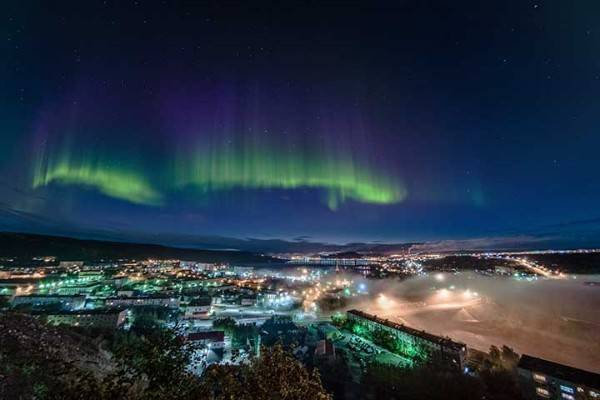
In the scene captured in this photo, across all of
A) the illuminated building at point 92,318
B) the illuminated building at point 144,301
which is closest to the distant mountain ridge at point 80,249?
the illuminated building at point 144,301

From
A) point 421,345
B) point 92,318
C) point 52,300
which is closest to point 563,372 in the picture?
point 421,345

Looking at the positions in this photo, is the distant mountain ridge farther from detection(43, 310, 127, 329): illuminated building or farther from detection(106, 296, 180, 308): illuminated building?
detection(43, 310, 127, 329): illuminated building

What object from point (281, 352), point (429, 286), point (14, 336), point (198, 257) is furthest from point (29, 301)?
point (198, 257)

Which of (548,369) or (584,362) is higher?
(548,369)

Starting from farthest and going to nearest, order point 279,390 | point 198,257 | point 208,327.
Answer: point 198,257 < point 208,327 < point 279,390

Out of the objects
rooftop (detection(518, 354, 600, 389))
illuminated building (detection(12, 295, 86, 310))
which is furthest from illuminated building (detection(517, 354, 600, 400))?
illuminated building (detection(12, 295, 86, 310))

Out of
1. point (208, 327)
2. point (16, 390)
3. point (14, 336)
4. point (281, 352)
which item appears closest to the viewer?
point (281, 352)

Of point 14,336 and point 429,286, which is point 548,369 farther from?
point 429,286

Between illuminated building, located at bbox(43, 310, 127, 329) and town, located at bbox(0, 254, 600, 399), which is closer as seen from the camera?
town, located at bbox(0, 254, 600, 399)
